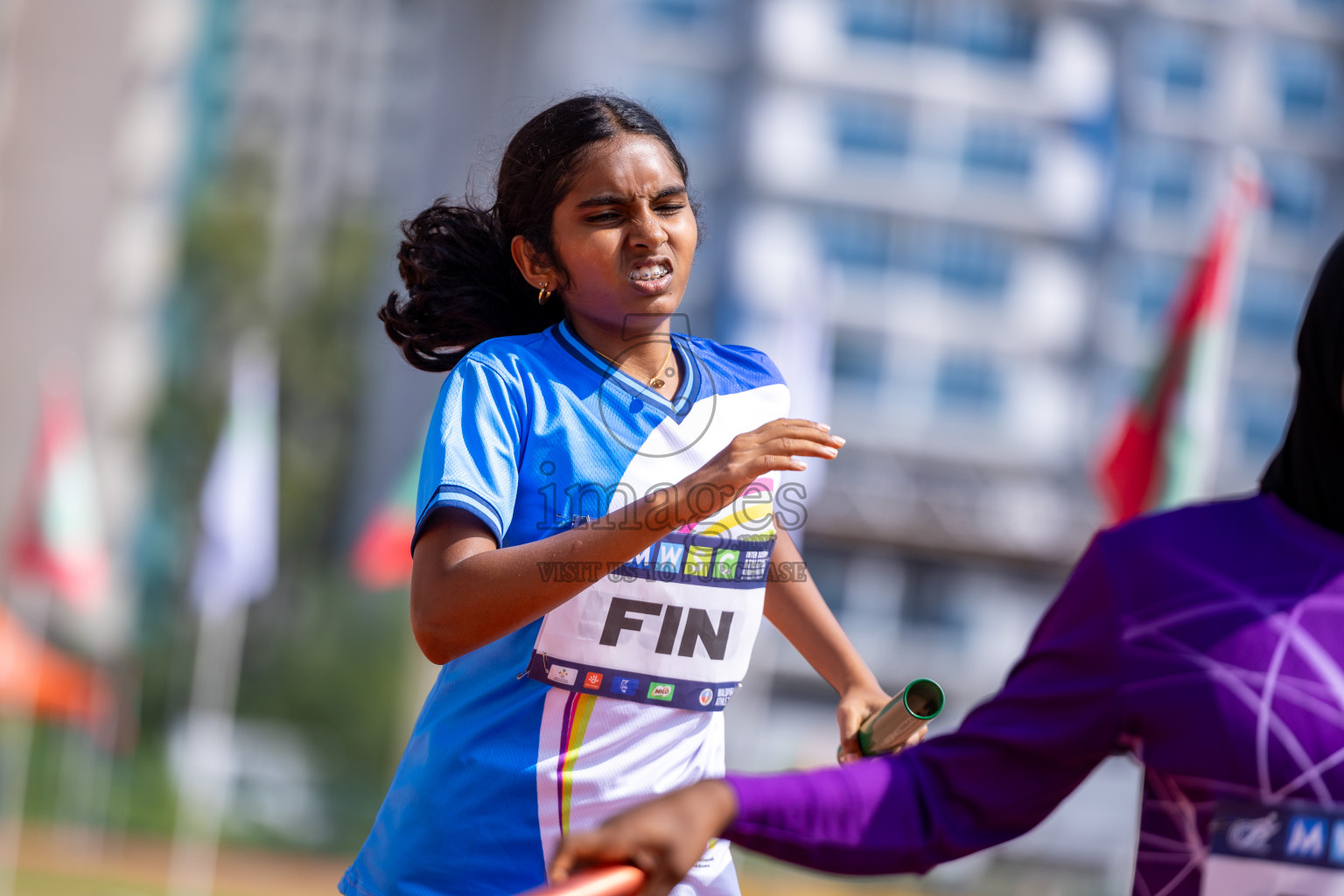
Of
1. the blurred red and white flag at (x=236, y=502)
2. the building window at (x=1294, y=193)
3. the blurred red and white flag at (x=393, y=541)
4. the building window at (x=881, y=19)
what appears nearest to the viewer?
the blurred red and white flag at (x=393, y=541)

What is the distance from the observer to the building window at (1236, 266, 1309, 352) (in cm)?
4231

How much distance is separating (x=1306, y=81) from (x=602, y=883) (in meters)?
47.5

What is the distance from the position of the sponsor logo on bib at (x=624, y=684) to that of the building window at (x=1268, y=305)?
43019mm

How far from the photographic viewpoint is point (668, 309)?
2297 millimetres

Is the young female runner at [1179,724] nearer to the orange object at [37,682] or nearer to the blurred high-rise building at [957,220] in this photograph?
the orange object at [37,682]

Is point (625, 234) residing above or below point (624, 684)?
above

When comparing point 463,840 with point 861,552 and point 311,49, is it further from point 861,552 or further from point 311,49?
point 311,49

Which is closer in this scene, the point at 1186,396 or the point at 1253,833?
the point at 1253,833

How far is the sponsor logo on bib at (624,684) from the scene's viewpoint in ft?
7.00

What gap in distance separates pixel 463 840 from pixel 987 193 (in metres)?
40.4

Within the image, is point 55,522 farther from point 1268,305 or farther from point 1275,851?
point 1268,305

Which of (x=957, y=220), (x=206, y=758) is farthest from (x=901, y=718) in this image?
(x=957, y=220)

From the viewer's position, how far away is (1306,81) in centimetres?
4391

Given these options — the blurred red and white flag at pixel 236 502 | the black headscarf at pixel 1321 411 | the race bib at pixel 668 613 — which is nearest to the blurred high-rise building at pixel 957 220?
the blurred red and white flag at pixel 236 502
